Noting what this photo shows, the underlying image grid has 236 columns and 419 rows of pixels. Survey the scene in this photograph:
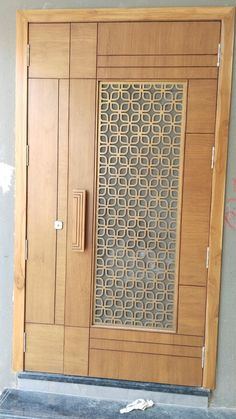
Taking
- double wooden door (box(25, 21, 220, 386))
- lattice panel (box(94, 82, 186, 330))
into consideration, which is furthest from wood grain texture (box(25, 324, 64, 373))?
lattice panel (box(94, 82, 186, 330))

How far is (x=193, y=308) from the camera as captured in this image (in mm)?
2193

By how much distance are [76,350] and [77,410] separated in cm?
32

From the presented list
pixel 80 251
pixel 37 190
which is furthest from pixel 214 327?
pixel 37 190

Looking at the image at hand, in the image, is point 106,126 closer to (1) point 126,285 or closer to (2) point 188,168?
(2) point 188,168

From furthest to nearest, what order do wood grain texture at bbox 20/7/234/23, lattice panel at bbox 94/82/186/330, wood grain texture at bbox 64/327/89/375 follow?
1. wood grain texture at bbox 64/327/89/375
2. lattice panel at bbox 94/82/186/330
3. wood grain texture at bbox 20/7/234/23

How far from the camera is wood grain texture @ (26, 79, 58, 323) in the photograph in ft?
7.25

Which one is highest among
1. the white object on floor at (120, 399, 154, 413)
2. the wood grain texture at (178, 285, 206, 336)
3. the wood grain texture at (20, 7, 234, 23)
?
the wood grain texture at (20, 7, 234, 23)

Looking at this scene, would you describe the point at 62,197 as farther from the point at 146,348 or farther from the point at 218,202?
the point at 146,348

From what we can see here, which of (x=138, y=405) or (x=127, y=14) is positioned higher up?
(x=127, y=14)

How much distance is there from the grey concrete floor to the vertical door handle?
90cm

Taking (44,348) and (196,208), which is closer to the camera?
(196,208)

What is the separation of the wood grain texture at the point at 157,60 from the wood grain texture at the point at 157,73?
21mm

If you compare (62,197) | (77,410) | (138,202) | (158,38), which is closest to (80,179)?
(62,197)

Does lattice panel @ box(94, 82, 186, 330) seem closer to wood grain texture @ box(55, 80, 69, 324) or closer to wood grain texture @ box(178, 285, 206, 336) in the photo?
wood grain texture @ box(178, 285, 206, 336)
